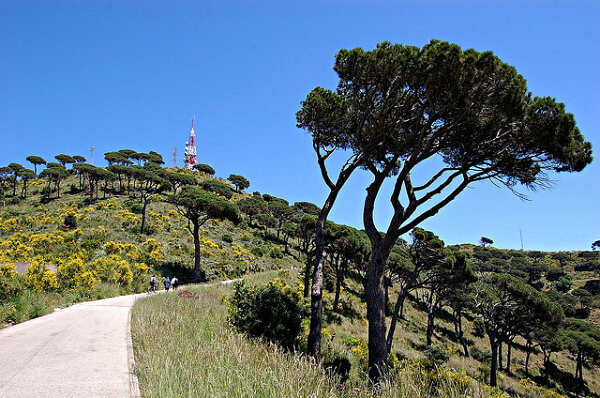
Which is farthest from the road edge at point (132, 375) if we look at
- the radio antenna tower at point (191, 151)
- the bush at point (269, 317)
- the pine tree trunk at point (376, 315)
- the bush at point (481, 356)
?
the radio antenna tower at point (191, 151)

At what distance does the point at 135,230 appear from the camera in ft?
90.1

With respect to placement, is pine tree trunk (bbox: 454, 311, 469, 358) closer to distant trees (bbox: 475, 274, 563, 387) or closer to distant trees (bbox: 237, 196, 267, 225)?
distant trees (bbox: 475, 274, 563, 387)

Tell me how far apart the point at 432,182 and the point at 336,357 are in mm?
5803

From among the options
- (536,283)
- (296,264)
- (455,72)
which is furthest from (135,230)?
(536,283)

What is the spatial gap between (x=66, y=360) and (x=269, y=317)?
4058 mm

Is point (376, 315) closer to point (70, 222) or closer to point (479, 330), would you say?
point (70, 222)

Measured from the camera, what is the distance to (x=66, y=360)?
4539 mm

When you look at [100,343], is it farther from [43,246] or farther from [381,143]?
[43,246]

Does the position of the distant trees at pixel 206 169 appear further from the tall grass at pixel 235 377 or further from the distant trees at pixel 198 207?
the tall grass at pixel 235 377

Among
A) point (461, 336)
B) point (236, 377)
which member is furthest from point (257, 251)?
point (236, 377)

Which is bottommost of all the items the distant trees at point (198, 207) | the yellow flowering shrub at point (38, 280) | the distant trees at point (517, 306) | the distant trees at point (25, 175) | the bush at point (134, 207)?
the distant trees at point (517, 306)

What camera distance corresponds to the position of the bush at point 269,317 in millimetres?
6957

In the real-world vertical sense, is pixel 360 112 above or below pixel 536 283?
above

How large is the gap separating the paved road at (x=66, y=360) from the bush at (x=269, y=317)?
8.61 ft
